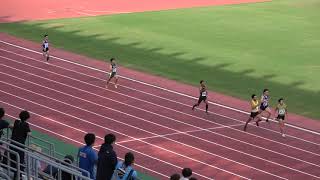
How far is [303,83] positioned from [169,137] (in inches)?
383

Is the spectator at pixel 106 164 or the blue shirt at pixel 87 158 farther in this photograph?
the blue shirt at pixel 87 158

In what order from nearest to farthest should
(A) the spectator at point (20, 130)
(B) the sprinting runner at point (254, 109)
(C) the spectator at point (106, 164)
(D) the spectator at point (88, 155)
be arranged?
1. (C) the spectator at point (106, 164)
2. (D) the spectator at point (88, 155)
3. (A) the spectator at point (20, 130)
4. (B) the sprinting runner at point (254, 109)

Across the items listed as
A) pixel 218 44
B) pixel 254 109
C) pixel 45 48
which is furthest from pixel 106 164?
pixel 218 44

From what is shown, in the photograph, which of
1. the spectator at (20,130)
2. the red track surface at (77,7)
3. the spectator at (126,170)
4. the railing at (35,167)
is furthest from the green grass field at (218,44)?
the railing at (35,167)

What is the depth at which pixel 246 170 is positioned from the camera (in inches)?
816

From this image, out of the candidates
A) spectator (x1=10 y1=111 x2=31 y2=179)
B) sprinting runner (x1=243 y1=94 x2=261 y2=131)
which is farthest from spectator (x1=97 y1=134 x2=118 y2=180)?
sprinting runner (x1=243 y1=94 x2=261 y2=131)

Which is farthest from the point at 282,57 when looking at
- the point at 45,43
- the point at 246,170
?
the point at 246,170

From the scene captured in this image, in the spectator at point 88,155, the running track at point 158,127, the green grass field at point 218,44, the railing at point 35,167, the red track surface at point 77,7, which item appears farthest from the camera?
the red track surface at point 77,7

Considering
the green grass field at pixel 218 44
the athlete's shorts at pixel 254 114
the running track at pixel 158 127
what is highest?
the green grass field at pixel 218 44

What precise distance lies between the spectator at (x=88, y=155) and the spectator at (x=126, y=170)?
0.75m

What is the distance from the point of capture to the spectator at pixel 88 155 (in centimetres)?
1244

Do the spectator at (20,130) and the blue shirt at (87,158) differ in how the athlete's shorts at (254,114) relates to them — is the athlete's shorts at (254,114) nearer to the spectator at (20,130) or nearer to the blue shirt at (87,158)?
the spectator at (20,130)

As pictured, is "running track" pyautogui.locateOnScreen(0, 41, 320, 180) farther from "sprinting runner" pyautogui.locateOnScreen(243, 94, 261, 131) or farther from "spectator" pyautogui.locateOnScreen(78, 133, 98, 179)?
"spectator" pyautogui.locateOnScreen(78, 133, 98, 179)

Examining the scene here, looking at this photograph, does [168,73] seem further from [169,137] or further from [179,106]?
[169,137]
